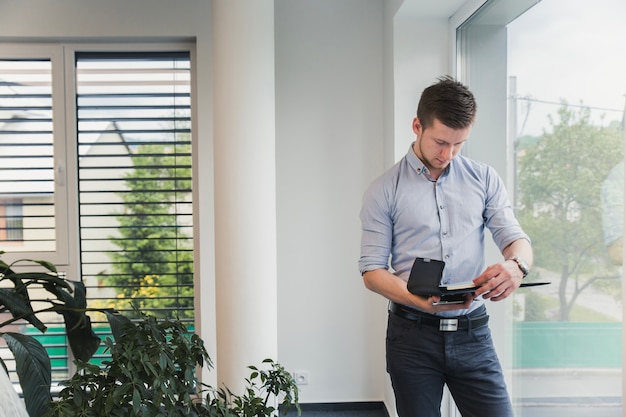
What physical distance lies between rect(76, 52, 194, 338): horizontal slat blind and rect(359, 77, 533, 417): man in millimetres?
1946

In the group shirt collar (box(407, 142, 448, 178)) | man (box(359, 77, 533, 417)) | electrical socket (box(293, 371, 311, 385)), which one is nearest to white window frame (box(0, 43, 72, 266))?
electrical socket (box(293, 371, 311, 385))

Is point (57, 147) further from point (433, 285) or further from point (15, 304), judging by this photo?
point (433, 285)

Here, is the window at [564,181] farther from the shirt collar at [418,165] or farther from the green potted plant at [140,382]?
the green potted plant at [140,382]

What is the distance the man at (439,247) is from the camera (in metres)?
2.00

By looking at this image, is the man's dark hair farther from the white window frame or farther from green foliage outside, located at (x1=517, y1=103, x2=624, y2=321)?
the white window frame

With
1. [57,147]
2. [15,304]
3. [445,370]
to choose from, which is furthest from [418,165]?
[57,147]

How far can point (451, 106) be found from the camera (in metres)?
1.93

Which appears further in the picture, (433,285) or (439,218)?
(439,218)

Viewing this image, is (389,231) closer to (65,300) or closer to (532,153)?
(532,153)

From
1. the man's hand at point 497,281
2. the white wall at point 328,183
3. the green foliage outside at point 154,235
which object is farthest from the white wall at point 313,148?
the man's hand at point 497,281

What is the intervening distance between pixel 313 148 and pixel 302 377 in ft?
4.22

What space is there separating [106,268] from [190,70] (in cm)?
122

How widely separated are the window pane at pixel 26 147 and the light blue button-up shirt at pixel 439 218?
233cm

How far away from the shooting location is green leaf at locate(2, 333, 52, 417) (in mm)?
2426
